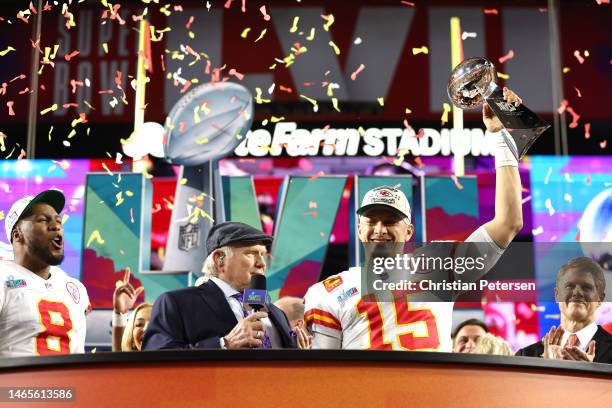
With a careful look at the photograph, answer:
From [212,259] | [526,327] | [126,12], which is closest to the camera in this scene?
[212,259]

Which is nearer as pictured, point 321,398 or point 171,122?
point 321,398

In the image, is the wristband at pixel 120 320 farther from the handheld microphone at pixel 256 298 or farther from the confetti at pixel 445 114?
the confetti at pixel 445 114

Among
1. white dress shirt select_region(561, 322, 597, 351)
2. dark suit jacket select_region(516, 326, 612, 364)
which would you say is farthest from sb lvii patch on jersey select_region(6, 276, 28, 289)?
white dress shirt select_region(561, 322, 597, 351)

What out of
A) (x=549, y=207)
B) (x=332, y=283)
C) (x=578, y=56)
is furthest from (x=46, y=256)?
(x=578, y=56)

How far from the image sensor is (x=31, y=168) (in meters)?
5.96

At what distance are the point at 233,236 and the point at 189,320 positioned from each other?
0.55 metres

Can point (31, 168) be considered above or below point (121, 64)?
below

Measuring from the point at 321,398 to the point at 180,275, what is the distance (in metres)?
3.76

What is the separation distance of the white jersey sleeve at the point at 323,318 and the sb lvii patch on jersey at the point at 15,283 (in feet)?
3.71

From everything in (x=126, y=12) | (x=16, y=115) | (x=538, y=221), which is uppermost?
(x=126, y=12)

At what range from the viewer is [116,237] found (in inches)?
235

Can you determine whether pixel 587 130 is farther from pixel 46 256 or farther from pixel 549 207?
pixel 46 256

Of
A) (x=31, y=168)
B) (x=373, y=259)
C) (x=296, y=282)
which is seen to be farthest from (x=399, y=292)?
(x=31, y=168)

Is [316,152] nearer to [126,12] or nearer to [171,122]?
[171,122]
